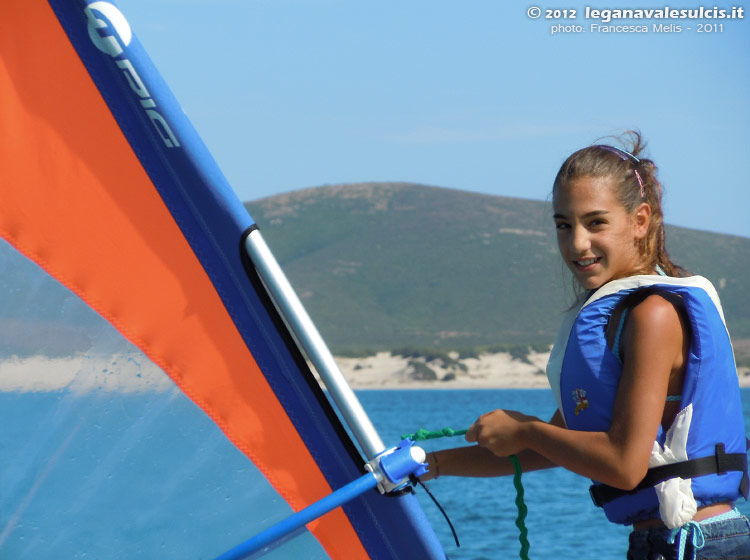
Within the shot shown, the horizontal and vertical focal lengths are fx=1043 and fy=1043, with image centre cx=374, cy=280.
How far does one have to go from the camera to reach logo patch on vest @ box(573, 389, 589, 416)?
7.08ft

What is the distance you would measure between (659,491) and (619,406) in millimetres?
202

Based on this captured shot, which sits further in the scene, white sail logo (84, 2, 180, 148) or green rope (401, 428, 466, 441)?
green rope (401, 428, 466, 441)

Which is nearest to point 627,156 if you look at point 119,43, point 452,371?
point 119,43

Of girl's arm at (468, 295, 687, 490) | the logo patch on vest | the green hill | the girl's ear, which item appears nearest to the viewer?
girl's arm at (468, 295, 687, 490)

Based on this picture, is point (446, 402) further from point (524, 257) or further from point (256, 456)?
point (256, 456)

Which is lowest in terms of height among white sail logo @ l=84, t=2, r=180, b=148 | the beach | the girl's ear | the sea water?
the beach

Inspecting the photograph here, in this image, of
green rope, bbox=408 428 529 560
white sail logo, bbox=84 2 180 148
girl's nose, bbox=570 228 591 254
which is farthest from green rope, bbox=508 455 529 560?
white sail logo, bbox=84 2 180 148

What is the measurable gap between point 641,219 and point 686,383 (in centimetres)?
39

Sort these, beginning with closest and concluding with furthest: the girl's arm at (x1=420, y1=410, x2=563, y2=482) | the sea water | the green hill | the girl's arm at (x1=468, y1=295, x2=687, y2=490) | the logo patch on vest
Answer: the girl's arm at (x1=468, y1=295, x2=687, y2=490)
the logo patch on vest
the girl's arm at (x1=420, y1=410, x2=563, y2=482)
the sea water
the green hill

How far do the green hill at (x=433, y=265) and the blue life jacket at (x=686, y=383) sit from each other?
91211 millimetres

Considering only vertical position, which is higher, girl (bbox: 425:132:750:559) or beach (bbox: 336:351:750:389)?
girl (bbox: 425:132:750:559)

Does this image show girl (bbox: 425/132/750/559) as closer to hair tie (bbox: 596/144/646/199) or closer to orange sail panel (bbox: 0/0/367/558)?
hair tie (bbox: 596/144/646/199)

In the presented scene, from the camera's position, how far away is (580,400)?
7.13 ft

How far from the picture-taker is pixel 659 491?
2.09 metres
